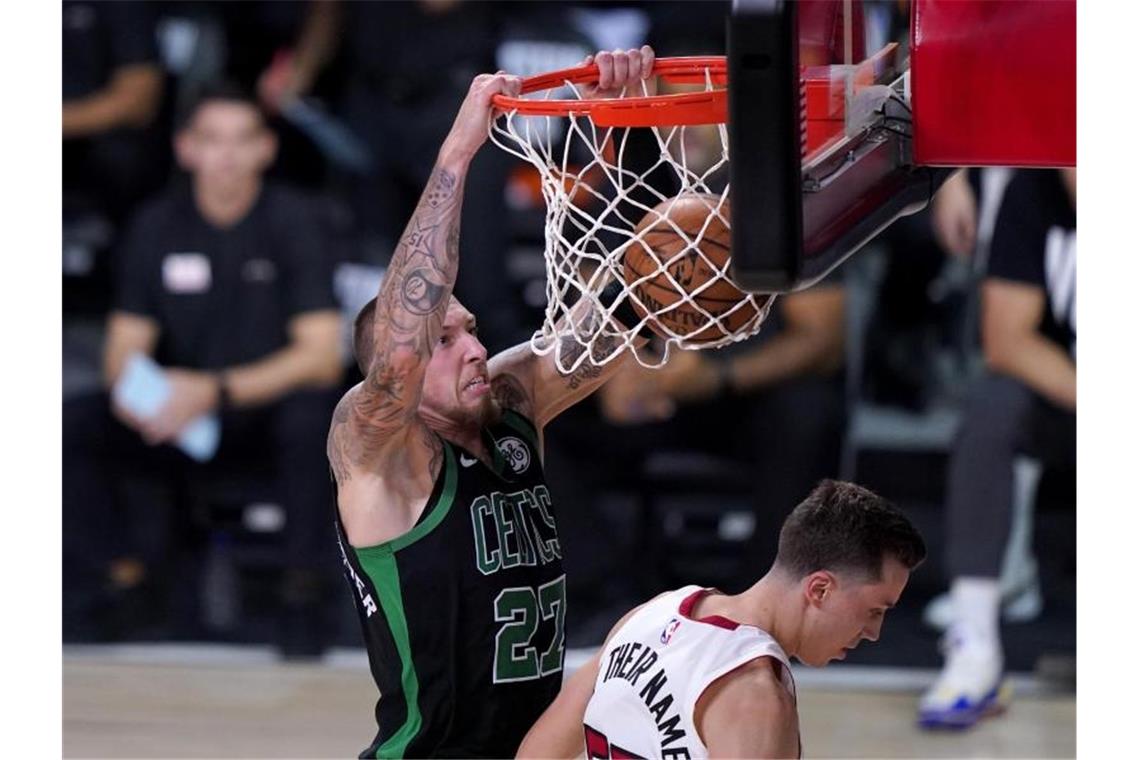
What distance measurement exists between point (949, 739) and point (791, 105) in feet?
11.1

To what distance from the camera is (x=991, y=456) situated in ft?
17.5

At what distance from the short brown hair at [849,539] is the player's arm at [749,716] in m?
0.20

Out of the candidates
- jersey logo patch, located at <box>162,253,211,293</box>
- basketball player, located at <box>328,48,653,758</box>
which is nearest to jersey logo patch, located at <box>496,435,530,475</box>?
basketball player, located at <box>328,48,653,758</box>

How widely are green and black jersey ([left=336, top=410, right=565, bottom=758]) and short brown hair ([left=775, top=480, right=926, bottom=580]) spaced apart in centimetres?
61

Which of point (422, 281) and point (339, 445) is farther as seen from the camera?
point (339, 445)

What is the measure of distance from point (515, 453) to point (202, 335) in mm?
2902

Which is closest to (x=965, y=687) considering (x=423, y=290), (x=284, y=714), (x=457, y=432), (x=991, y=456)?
(x=991, y=456)

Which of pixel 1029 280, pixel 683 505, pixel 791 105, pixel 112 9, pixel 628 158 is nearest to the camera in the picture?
pixel 791 105

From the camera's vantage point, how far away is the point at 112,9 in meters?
6.18

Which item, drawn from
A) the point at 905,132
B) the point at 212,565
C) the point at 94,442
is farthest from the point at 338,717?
the point at 905,132

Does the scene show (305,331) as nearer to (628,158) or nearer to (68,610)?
(68,610)

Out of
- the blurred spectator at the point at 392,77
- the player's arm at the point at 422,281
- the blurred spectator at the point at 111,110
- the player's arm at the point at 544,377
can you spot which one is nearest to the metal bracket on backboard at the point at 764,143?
the player's arm at the point at 422,281

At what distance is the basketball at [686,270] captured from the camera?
2.75m

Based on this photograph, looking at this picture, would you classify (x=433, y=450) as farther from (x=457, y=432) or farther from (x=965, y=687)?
(x=965, y=687)
